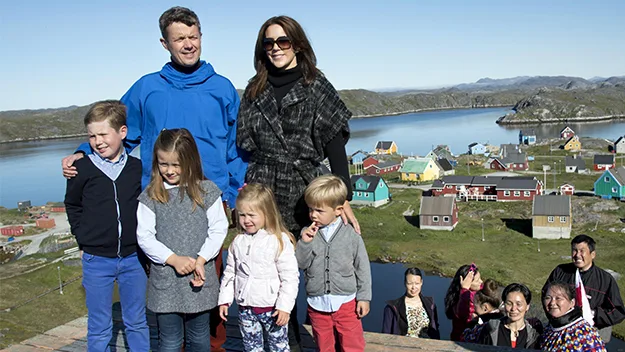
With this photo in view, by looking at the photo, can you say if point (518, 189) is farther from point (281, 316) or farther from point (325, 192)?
point (281, 316)

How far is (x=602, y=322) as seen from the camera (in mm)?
5227

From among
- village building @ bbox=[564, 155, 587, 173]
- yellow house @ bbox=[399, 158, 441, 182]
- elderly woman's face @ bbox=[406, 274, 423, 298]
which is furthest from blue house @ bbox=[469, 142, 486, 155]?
elderly woman's face @ bbox=[406, 274, 423, 298]

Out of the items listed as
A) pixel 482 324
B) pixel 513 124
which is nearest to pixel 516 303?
pixel 482 324

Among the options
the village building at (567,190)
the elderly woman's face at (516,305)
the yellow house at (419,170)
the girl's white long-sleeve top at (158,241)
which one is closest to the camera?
the girl's white long-sleeve top at (158,241)

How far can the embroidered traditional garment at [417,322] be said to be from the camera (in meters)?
5.41

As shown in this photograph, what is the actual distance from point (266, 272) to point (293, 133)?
101cm

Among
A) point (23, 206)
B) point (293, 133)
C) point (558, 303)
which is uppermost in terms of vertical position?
point (293, 133)

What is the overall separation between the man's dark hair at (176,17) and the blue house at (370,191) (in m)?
34.9

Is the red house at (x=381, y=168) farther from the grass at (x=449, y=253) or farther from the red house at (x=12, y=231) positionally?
the red house at (x=12, y=231)

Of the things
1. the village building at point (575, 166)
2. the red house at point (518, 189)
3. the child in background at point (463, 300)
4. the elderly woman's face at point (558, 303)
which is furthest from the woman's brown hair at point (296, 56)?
the village building at point (575, 166)

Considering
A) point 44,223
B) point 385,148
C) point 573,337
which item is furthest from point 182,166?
point 385,148

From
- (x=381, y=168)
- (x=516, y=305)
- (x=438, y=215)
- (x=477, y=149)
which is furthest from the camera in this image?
(x=477, y=149)

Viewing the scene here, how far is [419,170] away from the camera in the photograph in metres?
46.6

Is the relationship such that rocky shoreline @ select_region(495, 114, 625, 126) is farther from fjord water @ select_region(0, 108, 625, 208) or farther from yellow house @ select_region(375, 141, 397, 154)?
yellow house @ select_region(375, 141, 397, 154)
